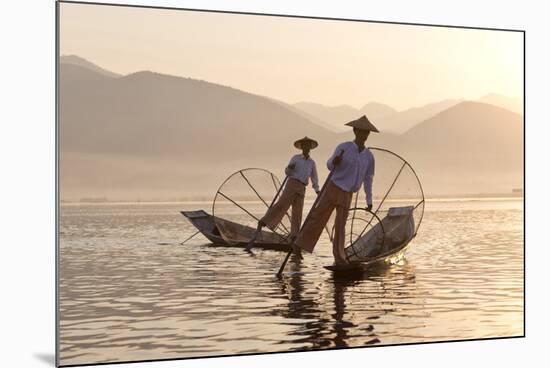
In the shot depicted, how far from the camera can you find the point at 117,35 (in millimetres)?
6582

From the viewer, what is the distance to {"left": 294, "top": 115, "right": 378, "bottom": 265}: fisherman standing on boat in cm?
727

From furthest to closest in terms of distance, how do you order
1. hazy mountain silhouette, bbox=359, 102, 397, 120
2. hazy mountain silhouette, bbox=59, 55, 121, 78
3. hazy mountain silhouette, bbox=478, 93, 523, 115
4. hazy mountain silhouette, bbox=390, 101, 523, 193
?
hazy mountain silhouette, bbox=478, 93, 523, 115
hazy mountain silhouette, bbox=390, 101, 523, 193
hazy mountain silhouette, bbox=359, 102, 397, 120
hazy mountain silhouette, bbox=59, 55, 121, 78

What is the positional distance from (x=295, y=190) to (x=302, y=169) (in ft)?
0.54

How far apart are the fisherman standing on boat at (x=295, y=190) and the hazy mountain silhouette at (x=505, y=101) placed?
131cm

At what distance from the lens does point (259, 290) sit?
6.95 meters

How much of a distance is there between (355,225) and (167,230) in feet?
4.43

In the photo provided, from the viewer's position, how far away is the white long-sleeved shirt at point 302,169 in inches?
276

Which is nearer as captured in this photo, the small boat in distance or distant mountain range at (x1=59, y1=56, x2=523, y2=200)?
distant mountain range at (x1=59, y1=56, x2=523, y2=200)

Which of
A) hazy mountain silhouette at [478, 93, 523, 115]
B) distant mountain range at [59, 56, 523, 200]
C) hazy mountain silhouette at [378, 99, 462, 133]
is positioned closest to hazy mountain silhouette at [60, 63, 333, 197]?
distant mountain range at [59, 56, 523, 200]

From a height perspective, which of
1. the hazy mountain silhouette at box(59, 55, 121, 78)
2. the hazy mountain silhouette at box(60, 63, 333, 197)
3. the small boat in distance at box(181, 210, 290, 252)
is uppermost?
the hazy mountain silhouette at box(59, 55, 121, 78)

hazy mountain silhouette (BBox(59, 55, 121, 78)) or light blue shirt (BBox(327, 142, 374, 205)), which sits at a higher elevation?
hazy mountain silhouette (BBox(59, 55, 121, 78))

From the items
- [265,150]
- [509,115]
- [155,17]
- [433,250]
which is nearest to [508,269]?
[433,250]

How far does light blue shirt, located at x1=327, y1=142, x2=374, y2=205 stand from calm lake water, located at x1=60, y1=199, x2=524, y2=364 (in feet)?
1.31

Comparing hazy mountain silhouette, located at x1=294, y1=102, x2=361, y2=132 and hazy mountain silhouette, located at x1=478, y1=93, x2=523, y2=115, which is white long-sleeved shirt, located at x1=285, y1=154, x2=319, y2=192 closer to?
hazy mountain silhouette, located at x1=294, y1=102, x2=361, y2=132
